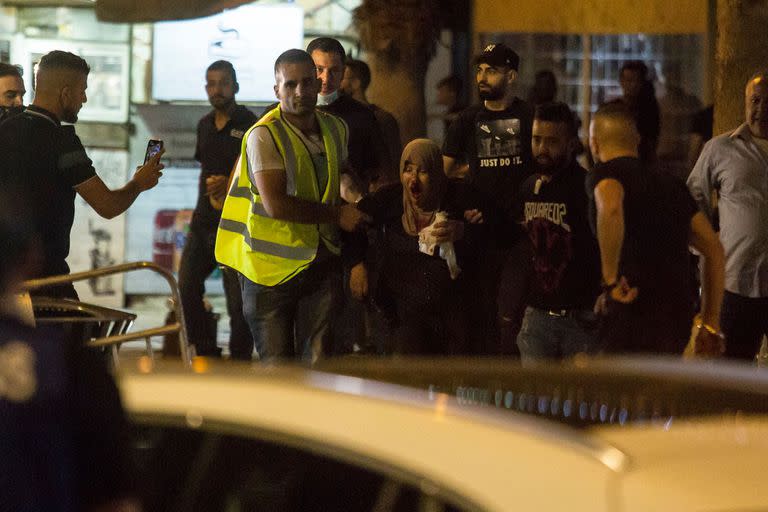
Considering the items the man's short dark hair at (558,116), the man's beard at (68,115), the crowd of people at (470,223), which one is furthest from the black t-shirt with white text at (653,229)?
the man's beard at (68,115)

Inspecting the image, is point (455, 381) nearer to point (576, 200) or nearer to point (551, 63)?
point (576, 200)

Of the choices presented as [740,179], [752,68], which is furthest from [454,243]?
[752,68]

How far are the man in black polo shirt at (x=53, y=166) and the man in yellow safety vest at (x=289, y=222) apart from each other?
0.55 metres

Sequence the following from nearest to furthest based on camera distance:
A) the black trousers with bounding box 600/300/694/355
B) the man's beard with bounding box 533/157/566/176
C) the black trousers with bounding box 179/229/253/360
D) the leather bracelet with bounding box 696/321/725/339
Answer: the black trousers with bounding box 600/300/694/355, the leather bracelet with bounding box 696/321/725/339, the man's beard with bounding box 533/157/566/176, the black trousers with bounding box 179/229/253/360

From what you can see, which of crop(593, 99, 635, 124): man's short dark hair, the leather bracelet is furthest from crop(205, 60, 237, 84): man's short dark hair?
the leather bracelet

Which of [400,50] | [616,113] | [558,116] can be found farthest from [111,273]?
[400,50]

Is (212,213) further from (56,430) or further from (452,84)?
(56,430)

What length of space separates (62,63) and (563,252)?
2.45m

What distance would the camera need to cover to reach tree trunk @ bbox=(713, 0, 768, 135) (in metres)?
10.1

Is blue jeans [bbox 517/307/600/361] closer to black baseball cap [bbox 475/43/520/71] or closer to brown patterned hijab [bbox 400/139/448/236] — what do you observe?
brown patterned hijab [bbox 400/139/448/236]

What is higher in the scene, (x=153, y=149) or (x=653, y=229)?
(x=153, y=149)

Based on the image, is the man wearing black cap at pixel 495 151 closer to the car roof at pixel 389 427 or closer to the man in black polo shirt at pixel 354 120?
the man in black polo shirt at pixel 354 120

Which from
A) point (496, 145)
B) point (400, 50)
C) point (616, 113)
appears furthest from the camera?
point (400, 50)

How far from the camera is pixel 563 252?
7.49 metres
